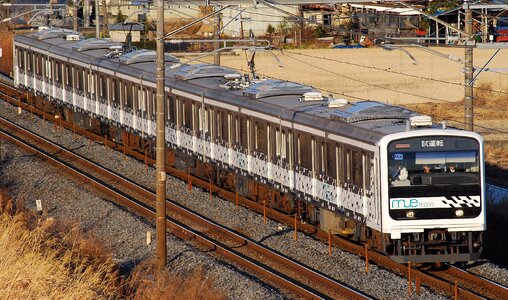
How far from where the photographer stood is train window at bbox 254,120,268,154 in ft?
80.5

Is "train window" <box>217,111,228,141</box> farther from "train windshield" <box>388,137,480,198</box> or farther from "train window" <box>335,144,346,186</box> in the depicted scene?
"train windshield" <box>388,137,480,198</box>

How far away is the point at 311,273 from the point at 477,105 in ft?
108

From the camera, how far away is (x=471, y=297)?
1744cm

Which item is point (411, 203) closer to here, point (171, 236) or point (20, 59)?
point (171, 236)

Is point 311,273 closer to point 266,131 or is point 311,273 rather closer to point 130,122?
point 266,131

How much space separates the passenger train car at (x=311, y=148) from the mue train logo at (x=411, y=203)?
0.02 metres

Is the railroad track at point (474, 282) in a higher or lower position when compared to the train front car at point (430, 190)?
lower

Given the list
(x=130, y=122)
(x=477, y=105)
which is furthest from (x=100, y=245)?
(x=477, y=105)

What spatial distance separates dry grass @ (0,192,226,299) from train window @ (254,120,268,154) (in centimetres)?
460

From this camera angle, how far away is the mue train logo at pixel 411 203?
→ 18766 mm

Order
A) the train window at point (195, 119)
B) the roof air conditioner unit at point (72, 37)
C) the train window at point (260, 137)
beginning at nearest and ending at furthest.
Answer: the train window at point (260, 137) < the train window at point (195, 119) < the roof air conditioner unit at point (72, 37)

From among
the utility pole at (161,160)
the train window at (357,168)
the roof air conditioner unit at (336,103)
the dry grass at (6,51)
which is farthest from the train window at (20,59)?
the train window at (357,168)

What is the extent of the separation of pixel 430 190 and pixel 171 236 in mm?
5910

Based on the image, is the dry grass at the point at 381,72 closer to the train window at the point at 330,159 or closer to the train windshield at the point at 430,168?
the train window at the point at 330,159
